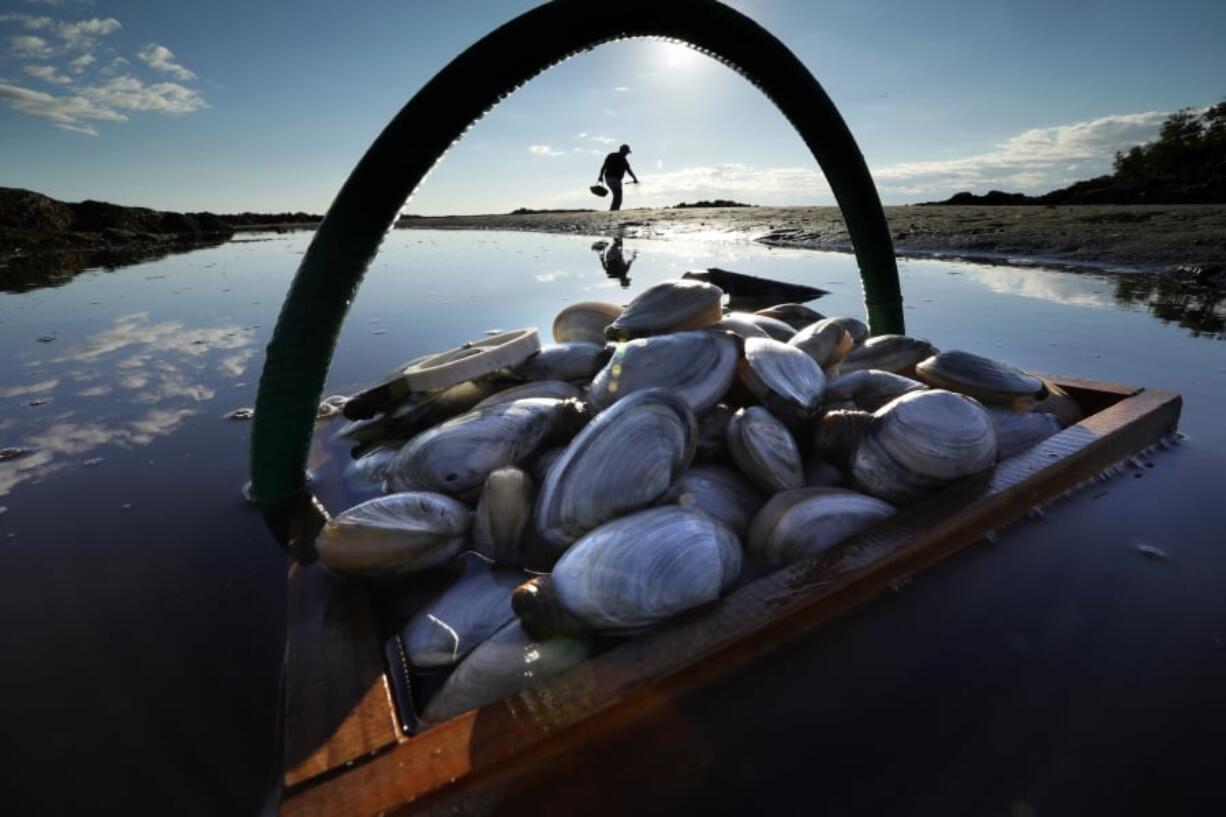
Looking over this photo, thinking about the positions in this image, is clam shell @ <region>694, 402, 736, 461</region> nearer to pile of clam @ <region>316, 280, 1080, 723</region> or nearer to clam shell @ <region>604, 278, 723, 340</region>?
pile of clam @ <region>316, 280, 1080, 723</region>

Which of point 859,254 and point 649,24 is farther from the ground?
point 649,24

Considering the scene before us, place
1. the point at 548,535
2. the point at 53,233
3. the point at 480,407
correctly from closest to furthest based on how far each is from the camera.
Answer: the point at 548,535, the point at 480,407, the point at 53,233

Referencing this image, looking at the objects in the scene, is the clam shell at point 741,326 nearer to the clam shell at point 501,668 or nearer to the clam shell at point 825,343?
the clam shell at point 825,343

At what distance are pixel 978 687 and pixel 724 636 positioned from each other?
484mm

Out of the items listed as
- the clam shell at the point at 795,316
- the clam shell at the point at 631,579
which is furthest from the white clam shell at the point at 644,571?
the clam shell at the point at 795,316

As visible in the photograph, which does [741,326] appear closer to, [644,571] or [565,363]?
[565,363]

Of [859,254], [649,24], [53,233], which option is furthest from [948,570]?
[53,233]

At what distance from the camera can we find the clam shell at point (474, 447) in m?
1.79

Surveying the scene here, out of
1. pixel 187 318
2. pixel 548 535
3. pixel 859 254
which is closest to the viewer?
pixel 548 535

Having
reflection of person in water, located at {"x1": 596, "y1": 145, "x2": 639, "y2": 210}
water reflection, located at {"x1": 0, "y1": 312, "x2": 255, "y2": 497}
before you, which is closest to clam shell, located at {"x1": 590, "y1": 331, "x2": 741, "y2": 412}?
water reflection, located at {"x1": 0, "y1": 312, "x2": 255, "y2": 497}

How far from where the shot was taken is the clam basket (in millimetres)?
933

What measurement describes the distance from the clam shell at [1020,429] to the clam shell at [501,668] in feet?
5.14

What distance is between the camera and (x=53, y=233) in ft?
79.5

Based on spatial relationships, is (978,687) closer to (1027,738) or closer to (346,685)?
(1027,738)
